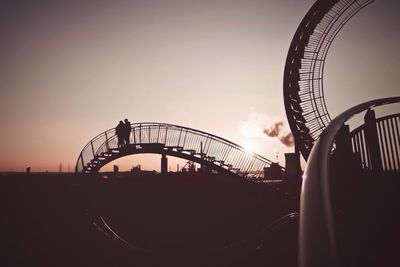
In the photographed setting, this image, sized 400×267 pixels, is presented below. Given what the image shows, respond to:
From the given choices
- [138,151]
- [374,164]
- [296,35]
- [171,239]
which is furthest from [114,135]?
[374,164]

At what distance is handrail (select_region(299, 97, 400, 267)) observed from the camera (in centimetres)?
A: 142

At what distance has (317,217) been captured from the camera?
159 cm

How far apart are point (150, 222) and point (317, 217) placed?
13.7 m

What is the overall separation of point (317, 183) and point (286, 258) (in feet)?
17.3

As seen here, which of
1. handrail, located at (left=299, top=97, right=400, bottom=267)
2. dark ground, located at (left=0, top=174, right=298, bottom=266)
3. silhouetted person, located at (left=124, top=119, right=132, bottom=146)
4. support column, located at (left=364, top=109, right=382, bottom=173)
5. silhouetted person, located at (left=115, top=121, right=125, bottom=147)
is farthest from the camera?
silhouetted person, located at (left=115, top=121, right=125, bottom=147)

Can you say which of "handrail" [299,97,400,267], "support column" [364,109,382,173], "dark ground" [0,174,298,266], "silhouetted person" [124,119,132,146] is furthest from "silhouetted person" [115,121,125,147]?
"handrail" [299,97,400,267]

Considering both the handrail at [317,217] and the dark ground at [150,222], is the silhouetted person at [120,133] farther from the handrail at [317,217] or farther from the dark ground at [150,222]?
the handrail at [317,217]

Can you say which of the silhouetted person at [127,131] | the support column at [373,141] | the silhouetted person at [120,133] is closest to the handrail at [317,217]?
the support column at [373,141]

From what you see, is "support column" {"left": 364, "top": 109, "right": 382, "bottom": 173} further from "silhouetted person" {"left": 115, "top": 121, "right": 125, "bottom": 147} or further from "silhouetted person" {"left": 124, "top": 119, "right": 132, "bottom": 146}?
"silhouetted person" {"left": 115, "top": 121, "right": 125, "bottom": 147}

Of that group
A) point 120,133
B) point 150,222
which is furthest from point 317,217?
point 120,133

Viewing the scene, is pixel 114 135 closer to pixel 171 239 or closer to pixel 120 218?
pixel 120 218

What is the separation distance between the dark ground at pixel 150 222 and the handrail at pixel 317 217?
4916 mm

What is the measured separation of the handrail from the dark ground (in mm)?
4916

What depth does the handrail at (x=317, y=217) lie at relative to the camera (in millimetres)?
1420
